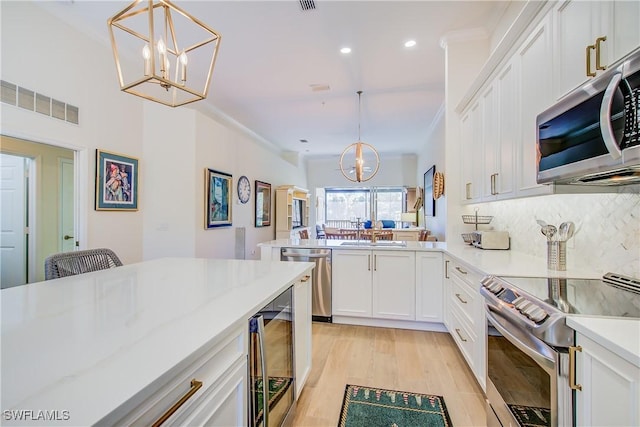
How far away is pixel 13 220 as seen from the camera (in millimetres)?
3469

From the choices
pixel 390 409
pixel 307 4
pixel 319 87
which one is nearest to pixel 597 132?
pixel 390 409

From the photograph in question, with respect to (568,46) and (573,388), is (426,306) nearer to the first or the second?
(573,388)

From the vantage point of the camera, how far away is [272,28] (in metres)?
2.97

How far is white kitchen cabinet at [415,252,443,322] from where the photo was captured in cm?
298

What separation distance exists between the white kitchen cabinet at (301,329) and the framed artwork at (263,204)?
423 centimetres

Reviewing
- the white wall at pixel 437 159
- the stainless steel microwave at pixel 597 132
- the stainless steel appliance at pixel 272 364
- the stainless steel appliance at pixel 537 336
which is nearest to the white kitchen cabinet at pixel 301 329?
the stainless steel appliance at pixel 272 364

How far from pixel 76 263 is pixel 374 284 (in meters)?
2.50

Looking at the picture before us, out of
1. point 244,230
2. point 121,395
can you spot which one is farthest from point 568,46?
point 244,230

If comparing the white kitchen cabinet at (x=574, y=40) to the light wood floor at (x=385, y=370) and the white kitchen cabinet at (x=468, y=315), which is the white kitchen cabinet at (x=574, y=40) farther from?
the light wood floor at (x=385, y=370)

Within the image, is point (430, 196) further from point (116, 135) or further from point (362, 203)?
point (116, 135)

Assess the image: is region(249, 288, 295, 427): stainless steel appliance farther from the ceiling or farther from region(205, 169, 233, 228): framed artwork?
region(205, 169, 233, 228): framed artwork

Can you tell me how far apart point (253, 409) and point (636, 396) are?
46.5 inches

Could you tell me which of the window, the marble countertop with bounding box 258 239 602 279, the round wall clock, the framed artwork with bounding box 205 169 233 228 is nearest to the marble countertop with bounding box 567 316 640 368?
the marble countertop with bounding box 258 239 602 279

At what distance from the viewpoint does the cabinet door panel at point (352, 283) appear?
3158mm
